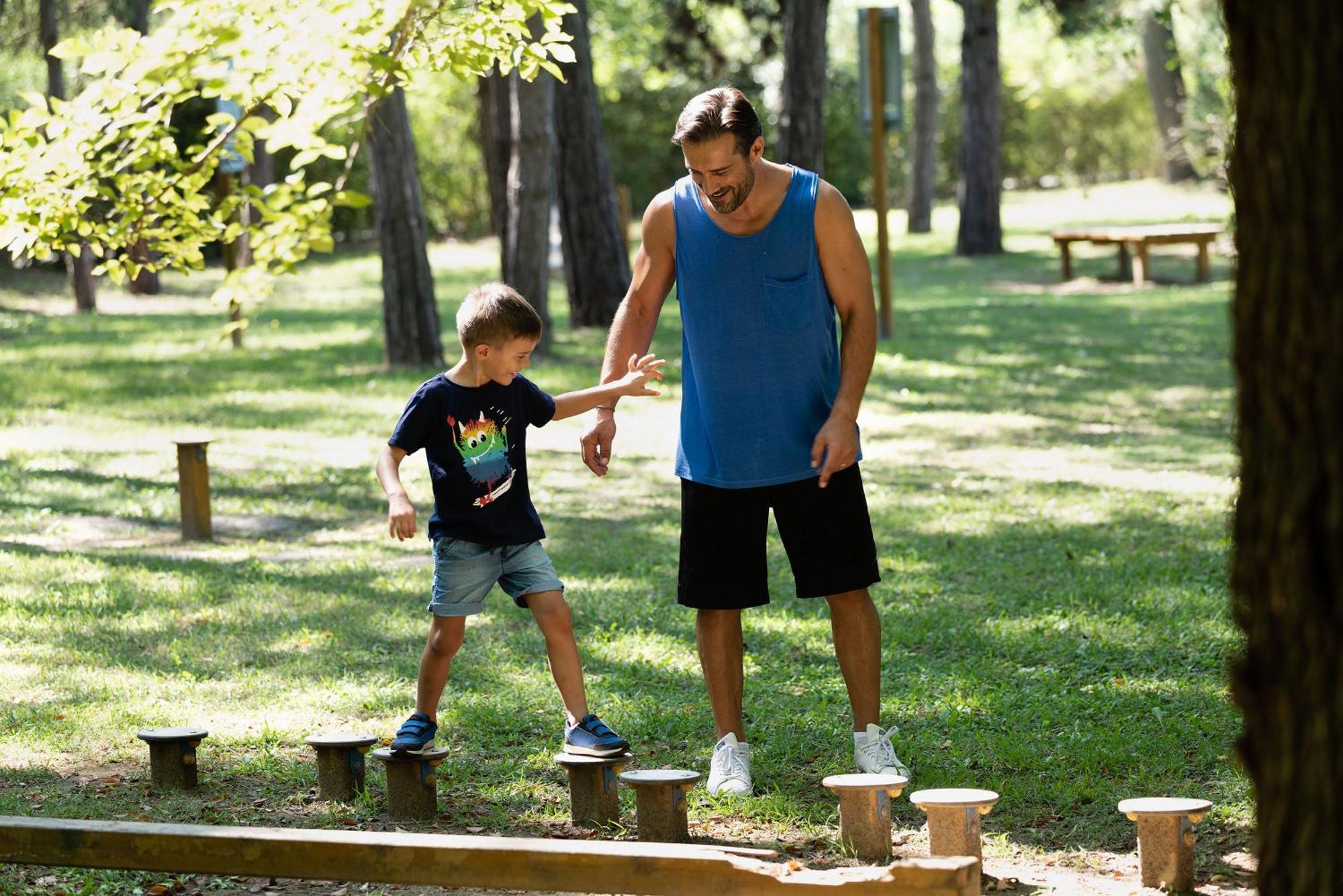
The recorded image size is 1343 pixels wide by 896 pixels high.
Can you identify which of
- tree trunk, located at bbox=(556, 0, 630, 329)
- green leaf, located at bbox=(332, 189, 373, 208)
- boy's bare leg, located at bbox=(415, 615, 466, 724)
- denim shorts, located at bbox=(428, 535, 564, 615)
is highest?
tree trunk, located at bbox=(556, 0, 630, 329)

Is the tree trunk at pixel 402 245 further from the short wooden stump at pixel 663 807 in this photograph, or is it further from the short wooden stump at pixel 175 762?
the short wooden stump at pixel 663 807

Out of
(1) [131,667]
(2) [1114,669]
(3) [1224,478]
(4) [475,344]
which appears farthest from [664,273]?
(3) [1224,478]

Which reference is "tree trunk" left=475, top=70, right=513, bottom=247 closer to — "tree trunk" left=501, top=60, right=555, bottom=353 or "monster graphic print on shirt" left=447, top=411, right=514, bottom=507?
"tree trunk" left=501, top=60, right=555, bottom=353

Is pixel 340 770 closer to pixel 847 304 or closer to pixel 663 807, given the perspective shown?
pixel 663 807

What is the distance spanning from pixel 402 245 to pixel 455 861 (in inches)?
521

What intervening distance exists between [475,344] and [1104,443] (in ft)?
26.7

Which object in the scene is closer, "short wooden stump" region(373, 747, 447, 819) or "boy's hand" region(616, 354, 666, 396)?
"short wooden stump" region(373, 747, 447, 819)

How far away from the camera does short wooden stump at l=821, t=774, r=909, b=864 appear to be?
4285 millimetres

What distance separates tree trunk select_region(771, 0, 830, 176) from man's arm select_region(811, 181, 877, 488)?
14624mm

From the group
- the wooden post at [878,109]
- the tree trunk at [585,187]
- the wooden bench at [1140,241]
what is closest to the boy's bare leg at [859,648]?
the wooden post at [878,109]

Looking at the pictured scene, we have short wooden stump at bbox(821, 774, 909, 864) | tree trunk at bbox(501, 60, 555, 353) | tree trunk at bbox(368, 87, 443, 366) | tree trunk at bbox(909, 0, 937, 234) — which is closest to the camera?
short wooden stump at bbox(821, 774, 909, 864)

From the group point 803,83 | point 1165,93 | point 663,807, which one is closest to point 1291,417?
point 663,807

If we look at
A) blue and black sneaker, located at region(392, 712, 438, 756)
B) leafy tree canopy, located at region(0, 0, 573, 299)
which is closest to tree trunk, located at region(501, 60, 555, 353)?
leafy tree canopy, located at region(0, 0, 573, 299)

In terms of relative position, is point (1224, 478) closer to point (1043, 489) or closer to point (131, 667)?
point (1043, 489)
